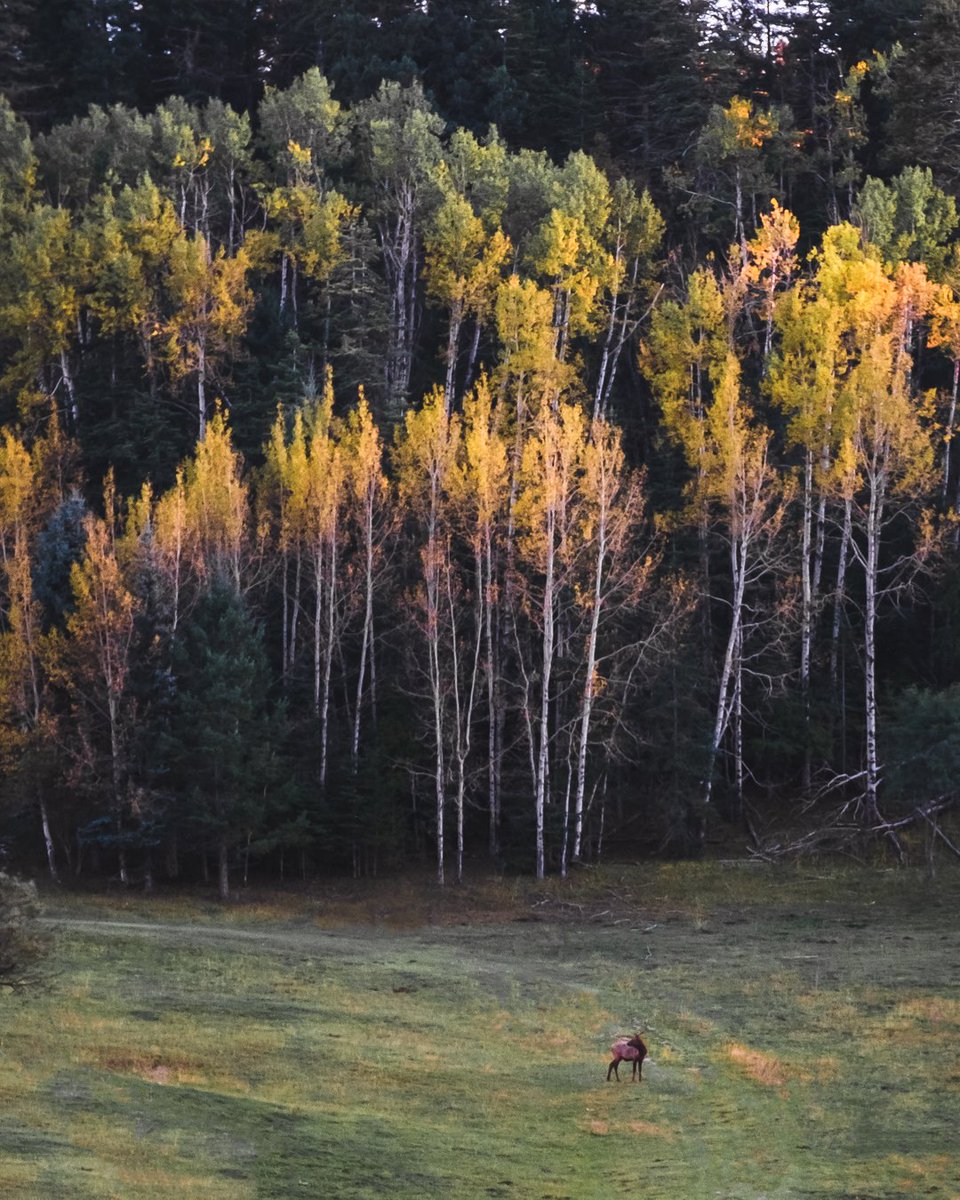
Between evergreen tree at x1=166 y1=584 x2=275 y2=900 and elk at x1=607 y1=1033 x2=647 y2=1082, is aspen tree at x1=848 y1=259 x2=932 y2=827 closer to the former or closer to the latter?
evergreen tree at x1=166 y1=584 x2=275 y2=900

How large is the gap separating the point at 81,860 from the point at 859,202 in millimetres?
35308

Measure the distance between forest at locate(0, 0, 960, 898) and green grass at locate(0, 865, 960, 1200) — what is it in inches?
326

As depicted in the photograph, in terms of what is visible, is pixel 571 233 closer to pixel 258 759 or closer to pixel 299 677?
pixel 299 677

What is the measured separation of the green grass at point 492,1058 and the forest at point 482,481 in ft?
27.2

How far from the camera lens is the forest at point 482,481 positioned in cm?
4962

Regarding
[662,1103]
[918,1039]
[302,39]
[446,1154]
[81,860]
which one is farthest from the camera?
[302,39]

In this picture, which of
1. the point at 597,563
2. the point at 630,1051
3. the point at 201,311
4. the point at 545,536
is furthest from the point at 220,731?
the point at 630,1051

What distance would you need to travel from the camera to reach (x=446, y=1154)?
2012cm

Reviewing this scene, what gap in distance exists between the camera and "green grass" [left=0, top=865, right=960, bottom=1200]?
761 inches

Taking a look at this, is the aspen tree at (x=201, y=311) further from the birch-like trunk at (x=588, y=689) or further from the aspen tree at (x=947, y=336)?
the aspen tree at (x=947, y=336)

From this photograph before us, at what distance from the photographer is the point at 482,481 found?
5000 cm

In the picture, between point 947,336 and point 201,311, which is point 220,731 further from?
point 947,336

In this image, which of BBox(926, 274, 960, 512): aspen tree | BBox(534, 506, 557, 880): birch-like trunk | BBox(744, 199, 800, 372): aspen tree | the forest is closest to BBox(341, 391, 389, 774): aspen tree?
the forest

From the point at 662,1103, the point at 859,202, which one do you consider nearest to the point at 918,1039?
the point at 662,1103
